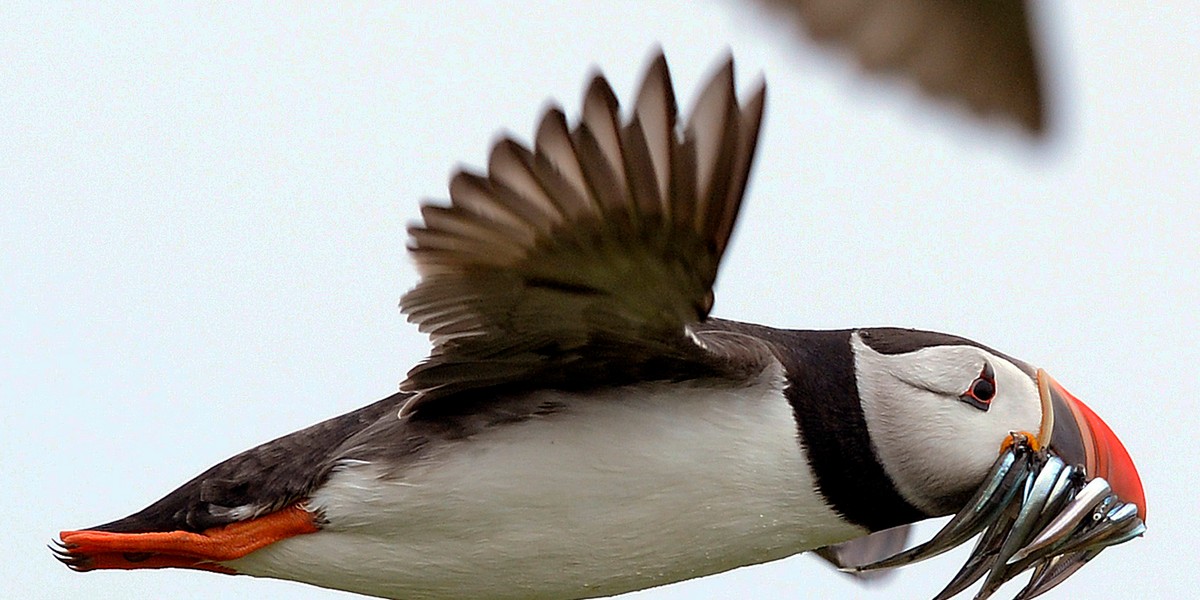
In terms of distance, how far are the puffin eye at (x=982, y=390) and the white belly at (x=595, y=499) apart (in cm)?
48

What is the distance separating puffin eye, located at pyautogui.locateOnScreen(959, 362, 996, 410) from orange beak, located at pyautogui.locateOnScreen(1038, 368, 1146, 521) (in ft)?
0.55

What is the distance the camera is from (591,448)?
447 centimetres

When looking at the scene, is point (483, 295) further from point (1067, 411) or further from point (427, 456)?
point (1067, 411)

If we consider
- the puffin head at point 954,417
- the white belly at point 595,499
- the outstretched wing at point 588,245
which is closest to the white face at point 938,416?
the puffin head at point 954,417

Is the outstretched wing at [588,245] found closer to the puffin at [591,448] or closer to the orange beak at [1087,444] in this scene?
the puffin at [591,448]

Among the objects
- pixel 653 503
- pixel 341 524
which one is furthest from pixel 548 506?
pixel 341 524

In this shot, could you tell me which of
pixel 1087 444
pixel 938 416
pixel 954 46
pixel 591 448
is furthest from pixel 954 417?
pixel 954 46

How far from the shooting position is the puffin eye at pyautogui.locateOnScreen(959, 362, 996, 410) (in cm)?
463

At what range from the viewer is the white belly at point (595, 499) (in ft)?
14.6

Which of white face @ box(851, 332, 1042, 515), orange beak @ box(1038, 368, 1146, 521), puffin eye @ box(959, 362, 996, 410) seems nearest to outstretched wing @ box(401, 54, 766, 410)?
white face @ box(851, 332, 1042, 515)

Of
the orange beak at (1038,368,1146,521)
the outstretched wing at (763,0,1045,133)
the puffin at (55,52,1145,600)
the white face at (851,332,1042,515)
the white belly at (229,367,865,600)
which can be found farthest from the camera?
the orange beak at (1038,368,1146,521)

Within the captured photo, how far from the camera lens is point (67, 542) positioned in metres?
4.84

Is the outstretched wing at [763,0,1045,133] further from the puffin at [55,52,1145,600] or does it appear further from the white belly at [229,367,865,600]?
the white belly at [229,367,865,600]

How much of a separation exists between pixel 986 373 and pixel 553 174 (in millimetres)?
1489
